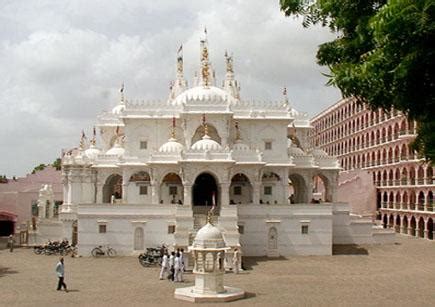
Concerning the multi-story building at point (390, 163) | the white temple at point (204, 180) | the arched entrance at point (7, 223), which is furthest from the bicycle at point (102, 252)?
the multi-story building at point (390, 163)

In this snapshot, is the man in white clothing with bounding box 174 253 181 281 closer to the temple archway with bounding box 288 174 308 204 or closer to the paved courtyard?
the paved courtyard

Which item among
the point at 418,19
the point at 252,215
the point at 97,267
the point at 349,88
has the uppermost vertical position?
the point at 418,19

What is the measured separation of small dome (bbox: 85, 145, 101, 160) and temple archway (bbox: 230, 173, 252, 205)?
10973 millimetres

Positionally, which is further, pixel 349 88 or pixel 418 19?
pixel 349 88

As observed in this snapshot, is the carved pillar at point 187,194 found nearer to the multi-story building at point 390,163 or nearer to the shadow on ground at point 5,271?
the shadow on ground at point 5,271

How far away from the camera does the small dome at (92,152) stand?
4449 cm

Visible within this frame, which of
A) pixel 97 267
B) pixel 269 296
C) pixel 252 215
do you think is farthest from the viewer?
pixel 252 215

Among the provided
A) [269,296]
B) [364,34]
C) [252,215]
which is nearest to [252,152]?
[252,215]

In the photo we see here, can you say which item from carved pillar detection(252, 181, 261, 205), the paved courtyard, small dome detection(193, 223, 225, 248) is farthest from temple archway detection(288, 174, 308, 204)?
small dome detection(193, 223, 225, 248)

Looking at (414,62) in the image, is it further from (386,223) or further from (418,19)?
(386,223)

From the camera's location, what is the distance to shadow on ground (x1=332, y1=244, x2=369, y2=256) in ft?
127

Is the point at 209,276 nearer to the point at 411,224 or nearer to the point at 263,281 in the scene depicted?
the point at 263,281

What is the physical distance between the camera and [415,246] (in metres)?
43.0

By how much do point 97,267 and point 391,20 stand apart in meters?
25.3
